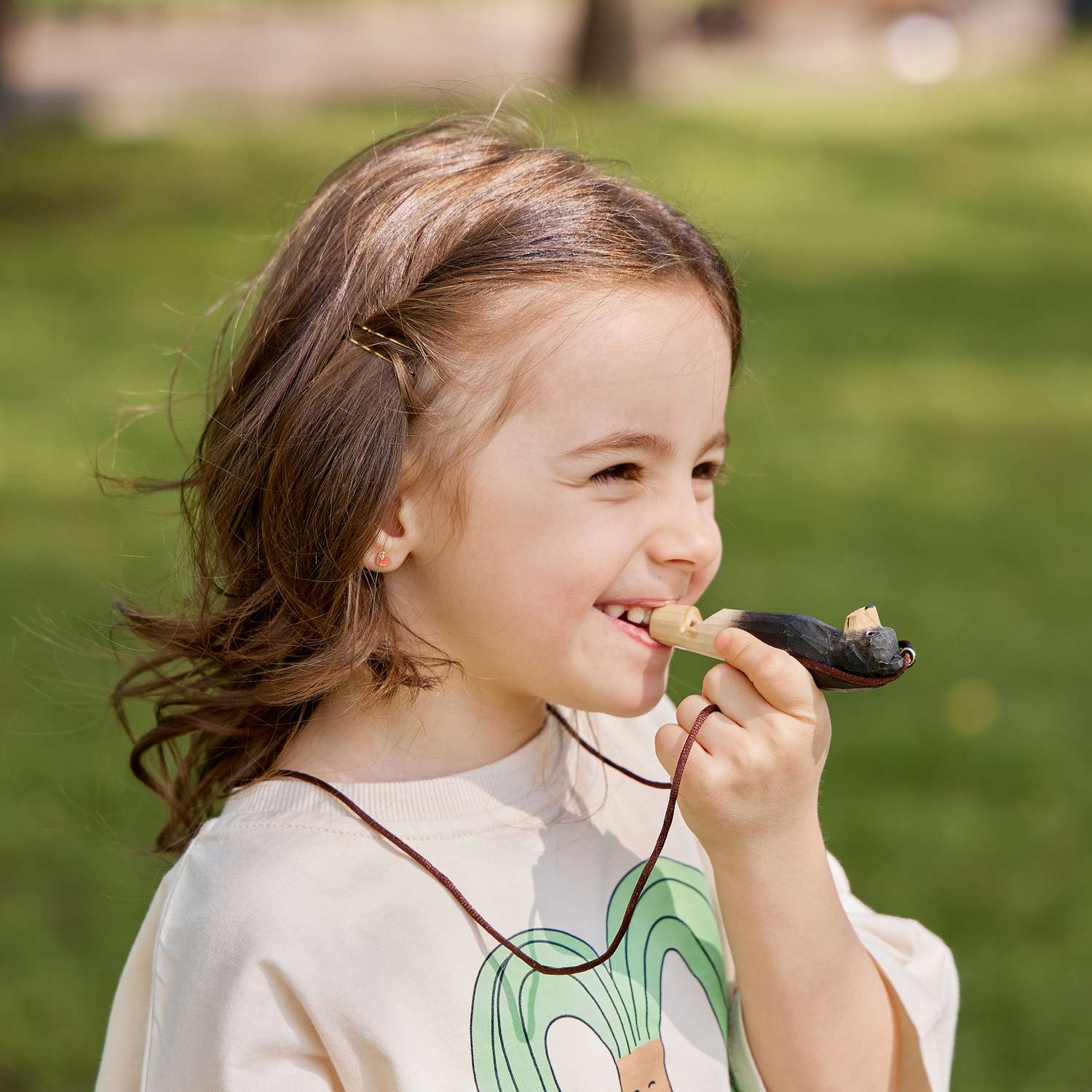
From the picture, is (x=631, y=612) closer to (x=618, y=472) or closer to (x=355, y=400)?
(x=618, y=472)

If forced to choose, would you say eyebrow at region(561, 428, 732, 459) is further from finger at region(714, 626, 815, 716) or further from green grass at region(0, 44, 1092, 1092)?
green grass at region(0, 44, 1092, 1092)

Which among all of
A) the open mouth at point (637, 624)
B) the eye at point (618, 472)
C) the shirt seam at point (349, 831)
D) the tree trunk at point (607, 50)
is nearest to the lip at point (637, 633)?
the open mouth at point (637, 624)

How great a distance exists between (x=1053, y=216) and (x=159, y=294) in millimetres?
5707

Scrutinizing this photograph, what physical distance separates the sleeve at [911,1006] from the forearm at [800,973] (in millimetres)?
34

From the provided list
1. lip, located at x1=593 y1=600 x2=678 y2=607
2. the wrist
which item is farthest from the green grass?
the wrist

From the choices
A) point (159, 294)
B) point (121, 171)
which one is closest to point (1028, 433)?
point (159, 294)

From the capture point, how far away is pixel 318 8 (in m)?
17.1

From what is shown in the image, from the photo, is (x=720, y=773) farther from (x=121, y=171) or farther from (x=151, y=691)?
(x=121, y=171)

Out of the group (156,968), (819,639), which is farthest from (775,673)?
(156,968)

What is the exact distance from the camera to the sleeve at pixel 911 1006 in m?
1.72

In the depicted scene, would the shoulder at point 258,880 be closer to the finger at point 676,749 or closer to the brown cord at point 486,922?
the brown cord at point 486,922

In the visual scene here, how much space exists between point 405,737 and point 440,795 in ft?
0.28

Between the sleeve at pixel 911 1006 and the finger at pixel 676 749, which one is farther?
the sleeve at pixel 911 1006

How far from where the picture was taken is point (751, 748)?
156 cm
